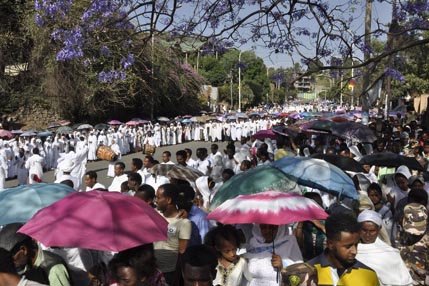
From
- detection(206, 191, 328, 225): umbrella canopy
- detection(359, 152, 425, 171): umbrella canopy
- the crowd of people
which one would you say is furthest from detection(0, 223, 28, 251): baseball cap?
detection(359, 152, 425, 171): umbrella canopy

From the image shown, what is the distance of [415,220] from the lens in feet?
16.0

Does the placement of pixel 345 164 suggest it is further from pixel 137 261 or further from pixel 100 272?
pixel 137 261

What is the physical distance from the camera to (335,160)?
740cm

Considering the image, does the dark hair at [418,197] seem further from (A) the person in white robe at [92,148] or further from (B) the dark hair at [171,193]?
(A) the person in white robe at [92,148]

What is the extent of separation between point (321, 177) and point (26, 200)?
293 centimetres

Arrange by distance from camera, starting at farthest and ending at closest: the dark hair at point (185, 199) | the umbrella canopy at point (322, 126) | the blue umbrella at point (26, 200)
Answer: the umbrella canopy at point (322, 126) → the dark hair at point (185, 199) → the blue umbrella at point (26, 200)

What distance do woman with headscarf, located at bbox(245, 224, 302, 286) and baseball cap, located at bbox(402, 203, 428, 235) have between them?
1.40 meters

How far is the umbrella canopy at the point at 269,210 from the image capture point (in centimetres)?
386

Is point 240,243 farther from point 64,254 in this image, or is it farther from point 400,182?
point 400,182

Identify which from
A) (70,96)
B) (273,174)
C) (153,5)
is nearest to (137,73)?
(70,96)

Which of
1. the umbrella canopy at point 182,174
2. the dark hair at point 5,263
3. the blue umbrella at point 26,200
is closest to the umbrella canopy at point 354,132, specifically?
the umbrella canopy at point 182,174

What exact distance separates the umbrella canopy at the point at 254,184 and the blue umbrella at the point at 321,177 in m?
0.19

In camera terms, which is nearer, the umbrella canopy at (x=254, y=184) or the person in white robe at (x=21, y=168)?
the umbrella canopy at (x=254, y=184)

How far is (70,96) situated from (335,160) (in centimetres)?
2395
